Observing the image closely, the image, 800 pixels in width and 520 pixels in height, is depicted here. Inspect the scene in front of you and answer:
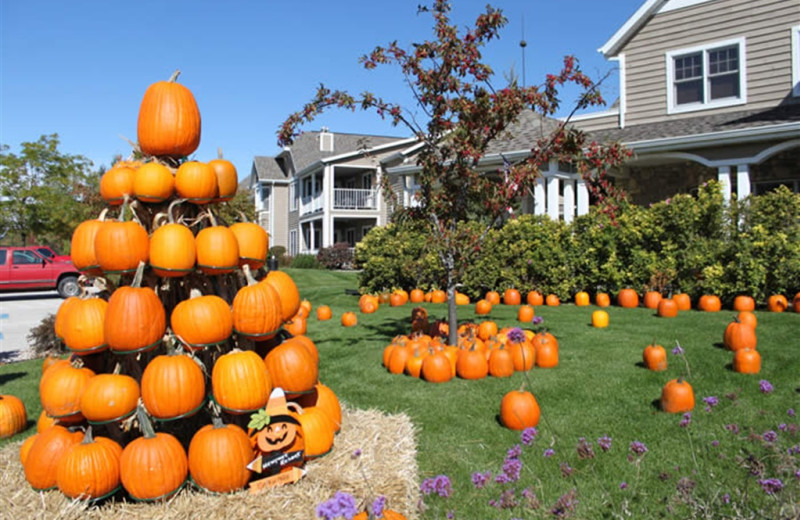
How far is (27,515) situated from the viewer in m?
2.80

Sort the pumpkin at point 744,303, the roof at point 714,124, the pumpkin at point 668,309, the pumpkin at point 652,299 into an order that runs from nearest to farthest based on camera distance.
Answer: the pumpkin at point 668,309 < the pumpkin at point 744,303 < the pumpkin at point 652,299 < the roof at point 714,124

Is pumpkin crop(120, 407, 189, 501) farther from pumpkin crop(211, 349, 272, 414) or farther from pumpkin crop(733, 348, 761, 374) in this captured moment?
pumpkin crop(733, 348, 761, 374)

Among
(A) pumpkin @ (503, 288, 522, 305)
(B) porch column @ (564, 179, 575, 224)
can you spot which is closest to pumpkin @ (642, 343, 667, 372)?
(A) pumpkin @ (503, 288, 522, 305)

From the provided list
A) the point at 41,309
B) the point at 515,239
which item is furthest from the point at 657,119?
the point at 41,309

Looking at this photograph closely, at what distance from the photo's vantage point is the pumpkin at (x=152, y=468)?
2.85 meters

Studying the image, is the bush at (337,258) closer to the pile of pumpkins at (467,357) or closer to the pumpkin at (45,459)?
the pile of pumpkins at (467,357)

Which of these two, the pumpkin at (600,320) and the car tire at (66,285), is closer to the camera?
the pumpkin at (600,320)

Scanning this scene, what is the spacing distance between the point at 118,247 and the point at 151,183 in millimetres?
403

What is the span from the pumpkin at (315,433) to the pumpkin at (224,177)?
55.6 inches

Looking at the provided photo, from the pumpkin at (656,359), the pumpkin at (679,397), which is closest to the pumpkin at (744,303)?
the pumpkin at (656,359)

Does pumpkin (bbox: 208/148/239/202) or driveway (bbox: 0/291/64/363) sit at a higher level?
pumpkin (bbox: 208/148/239/202)

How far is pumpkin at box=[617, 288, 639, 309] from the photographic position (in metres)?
9.59

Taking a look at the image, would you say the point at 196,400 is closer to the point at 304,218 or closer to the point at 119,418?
the point at 119,418

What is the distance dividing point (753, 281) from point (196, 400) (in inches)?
336
